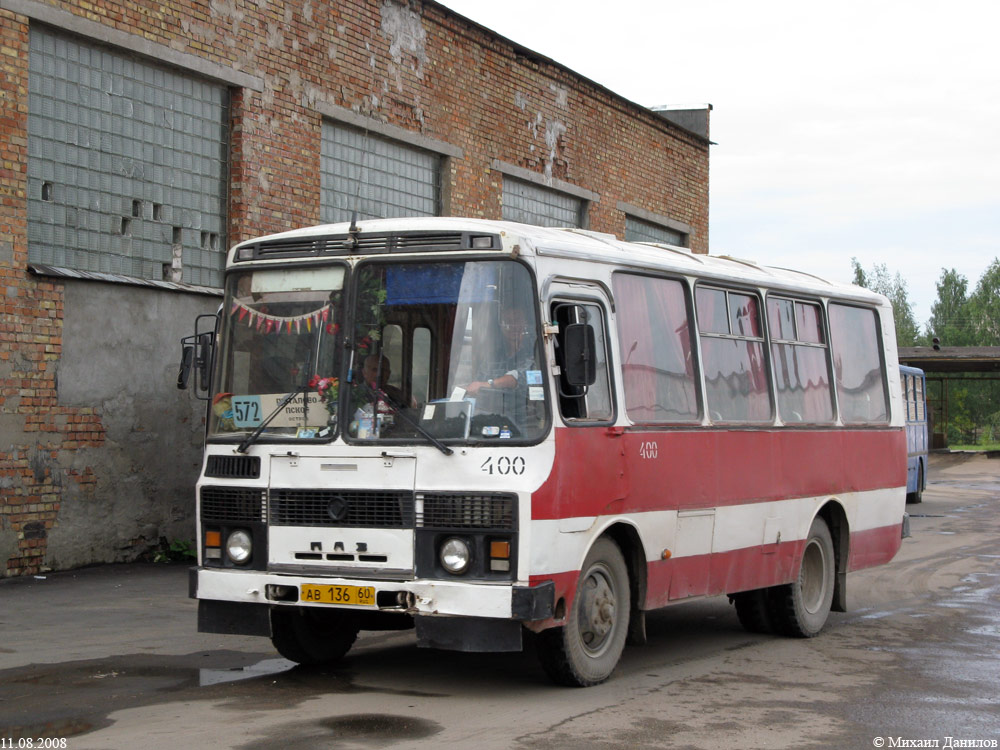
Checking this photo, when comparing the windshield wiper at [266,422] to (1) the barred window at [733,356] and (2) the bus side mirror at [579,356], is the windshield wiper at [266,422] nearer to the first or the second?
(2) the bus side mirror at [579,356]

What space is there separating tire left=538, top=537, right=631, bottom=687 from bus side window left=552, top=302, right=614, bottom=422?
Result: 873mm

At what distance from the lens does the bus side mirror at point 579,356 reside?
838cm

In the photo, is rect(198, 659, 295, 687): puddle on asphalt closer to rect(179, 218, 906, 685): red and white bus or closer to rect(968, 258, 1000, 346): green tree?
rect(179, 218, 906, 685): red and white bus

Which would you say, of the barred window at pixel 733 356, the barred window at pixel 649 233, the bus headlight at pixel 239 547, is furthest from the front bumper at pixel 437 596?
the barred window at pixel 649 233

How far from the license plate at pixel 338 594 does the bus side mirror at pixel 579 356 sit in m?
1.77

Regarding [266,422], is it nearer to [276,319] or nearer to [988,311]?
[276,319]

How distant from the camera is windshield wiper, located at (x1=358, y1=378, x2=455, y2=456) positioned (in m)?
8.35

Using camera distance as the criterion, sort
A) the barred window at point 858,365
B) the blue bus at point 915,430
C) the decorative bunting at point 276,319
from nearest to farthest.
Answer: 1. the decorative bunting at point 276,319
2. the barred window at point 858,365
3. the blue bus at point 915,430

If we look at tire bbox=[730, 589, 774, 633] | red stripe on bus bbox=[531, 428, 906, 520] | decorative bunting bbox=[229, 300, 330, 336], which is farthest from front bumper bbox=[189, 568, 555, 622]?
tire bbox=[730, 589, 774, 633]

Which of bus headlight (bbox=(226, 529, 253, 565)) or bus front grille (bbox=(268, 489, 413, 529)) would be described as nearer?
bus front grille (bbox=(268, 489, 413, 529))

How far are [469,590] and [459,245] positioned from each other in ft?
6.97

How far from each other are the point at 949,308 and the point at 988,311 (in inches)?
380

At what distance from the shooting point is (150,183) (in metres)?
16.2

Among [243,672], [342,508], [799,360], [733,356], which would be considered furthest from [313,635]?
[799,360]
